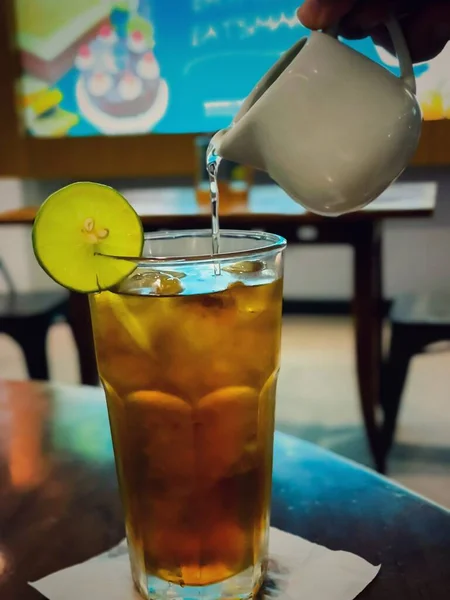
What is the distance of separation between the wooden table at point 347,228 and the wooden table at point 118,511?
100cm

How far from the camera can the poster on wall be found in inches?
124

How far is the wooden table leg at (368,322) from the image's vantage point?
1.69m

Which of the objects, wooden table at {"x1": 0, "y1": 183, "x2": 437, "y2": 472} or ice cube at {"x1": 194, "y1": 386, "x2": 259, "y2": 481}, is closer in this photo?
ice cube at {"x1": 194, "y1": 386, "x2": 259, "y2": 481}

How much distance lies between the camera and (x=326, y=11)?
1.74 ft

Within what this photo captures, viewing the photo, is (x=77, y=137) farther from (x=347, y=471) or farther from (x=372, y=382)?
(x=347, y=471)

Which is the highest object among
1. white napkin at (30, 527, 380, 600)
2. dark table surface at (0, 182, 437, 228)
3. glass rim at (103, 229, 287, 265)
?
glass rim at (103, 229, 287, 265)

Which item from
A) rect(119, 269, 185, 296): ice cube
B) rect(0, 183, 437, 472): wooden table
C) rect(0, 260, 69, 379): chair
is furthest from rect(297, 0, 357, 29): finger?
rect(0, 260, 69, 379): chair

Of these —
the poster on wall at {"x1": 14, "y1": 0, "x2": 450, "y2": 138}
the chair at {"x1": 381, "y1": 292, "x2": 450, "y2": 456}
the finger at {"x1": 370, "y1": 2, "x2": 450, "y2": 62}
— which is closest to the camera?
the finger at {"x1": 370, "y1": 2, "x2": 450, "y2": 62}

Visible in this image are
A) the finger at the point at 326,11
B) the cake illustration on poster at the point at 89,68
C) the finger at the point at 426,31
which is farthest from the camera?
the cake illustration on poster at the point at 89,68

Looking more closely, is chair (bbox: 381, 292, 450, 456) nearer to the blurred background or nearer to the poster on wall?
the blurred background

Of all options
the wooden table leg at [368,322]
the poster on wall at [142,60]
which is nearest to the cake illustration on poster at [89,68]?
the poster on wall at [142,60]

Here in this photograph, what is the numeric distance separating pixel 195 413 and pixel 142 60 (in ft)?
10.1

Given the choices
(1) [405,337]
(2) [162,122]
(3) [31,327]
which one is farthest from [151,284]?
(2) [162,122]

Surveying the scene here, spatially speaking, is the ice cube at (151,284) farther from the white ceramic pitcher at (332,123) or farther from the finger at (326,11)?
the finger at (326,11)
